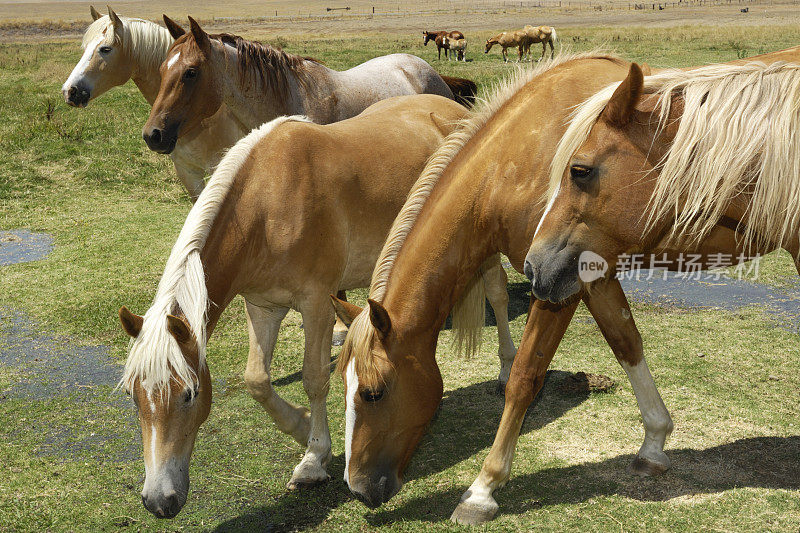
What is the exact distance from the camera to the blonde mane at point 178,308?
2998mm

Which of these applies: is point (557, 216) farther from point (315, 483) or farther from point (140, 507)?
point (140, 507)

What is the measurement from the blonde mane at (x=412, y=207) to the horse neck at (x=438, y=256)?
43mm

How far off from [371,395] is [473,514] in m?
0.88

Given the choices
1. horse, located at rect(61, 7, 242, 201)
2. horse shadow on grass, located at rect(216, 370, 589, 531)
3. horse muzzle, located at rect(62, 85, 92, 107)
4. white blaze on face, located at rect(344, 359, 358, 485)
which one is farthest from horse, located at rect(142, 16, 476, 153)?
white blaze on face, located at rect(344, 359, 358, 485)

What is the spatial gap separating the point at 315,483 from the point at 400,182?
6.55ft

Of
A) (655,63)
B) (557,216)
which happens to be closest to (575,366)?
(557,216)

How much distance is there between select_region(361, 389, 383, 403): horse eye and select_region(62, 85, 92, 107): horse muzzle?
5.41m

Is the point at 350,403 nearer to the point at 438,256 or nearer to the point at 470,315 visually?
the point at 438,256

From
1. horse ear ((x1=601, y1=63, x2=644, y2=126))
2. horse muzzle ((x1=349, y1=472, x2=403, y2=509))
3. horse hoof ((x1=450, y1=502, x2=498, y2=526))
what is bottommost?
horse hoof ((x1=450, y1=502, x2=498, y2=526))

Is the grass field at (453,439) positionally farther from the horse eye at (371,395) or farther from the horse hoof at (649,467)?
the horse eye at (371,395)

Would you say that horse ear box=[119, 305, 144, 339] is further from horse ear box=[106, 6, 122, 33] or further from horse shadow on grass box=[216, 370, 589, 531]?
horse ear box=[106, 6, 122, 33]

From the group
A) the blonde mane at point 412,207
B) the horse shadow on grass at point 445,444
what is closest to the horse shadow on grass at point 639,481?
the horse shadow on grass at point 445,444

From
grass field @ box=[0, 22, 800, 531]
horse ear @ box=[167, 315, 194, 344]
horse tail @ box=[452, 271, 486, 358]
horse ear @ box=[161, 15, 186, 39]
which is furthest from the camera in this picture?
horse ear @ box=[161, 15, 186, 39]

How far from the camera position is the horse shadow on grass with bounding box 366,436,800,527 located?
3629 mm
